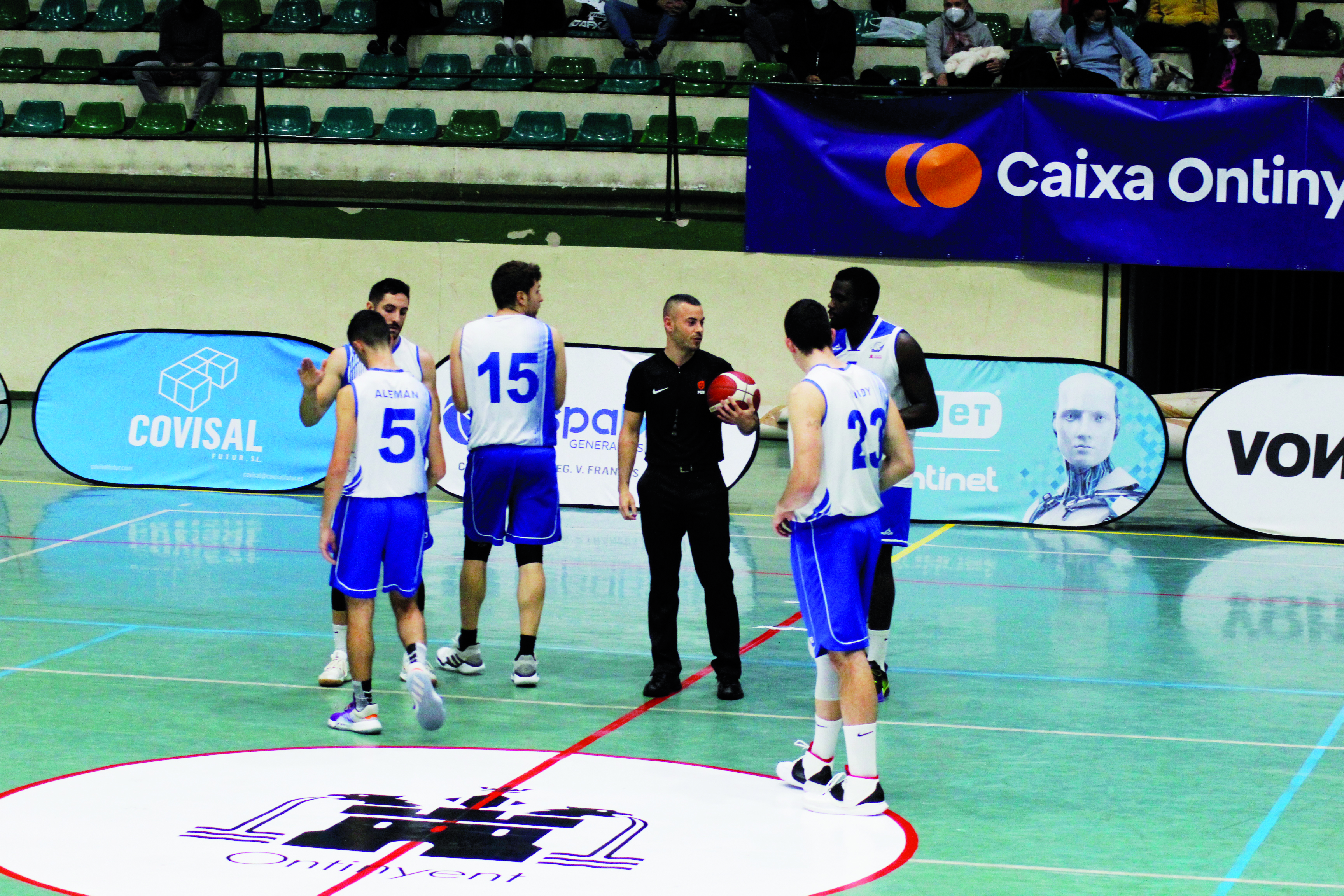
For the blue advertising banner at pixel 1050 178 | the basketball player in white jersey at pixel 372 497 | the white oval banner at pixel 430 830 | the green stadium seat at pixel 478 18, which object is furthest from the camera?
the green stadium seat at pixel 478 18

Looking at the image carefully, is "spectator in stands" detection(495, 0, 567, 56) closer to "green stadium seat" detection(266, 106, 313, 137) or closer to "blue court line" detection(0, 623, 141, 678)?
"green stadium seat" detection(266, 106, 313, 137)

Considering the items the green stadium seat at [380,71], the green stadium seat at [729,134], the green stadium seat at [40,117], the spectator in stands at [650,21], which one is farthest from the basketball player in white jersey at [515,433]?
the green stadium seat at [40,117]

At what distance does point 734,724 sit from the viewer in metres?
7.54

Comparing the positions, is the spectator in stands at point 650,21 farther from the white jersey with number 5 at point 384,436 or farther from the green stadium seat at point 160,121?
the white jersey with number 5 at point 384,436

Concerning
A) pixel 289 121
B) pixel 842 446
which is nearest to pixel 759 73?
pixel 289 121

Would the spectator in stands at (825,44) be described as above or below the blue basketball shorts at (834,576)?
above

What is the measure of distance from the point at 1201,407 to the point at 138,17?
1551cm

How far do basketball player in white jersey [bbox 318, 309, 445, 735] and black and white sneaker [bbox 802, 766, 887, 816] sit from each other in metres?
1.85

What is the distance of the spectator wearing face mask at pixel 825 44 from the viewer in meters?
18.3

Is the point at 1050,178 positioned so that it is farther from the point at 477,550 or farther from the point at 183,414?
the point at 477,550

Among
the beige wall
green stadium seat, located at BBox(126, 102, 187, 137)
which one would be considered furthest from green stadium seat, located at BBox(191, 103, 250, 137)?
the beige wall

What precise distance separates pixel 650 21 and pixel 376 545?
47.9ft

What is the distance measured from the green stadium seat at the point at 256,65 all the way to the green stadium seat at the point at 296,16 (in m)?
0.61

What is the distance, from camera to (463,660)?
8430 mm
